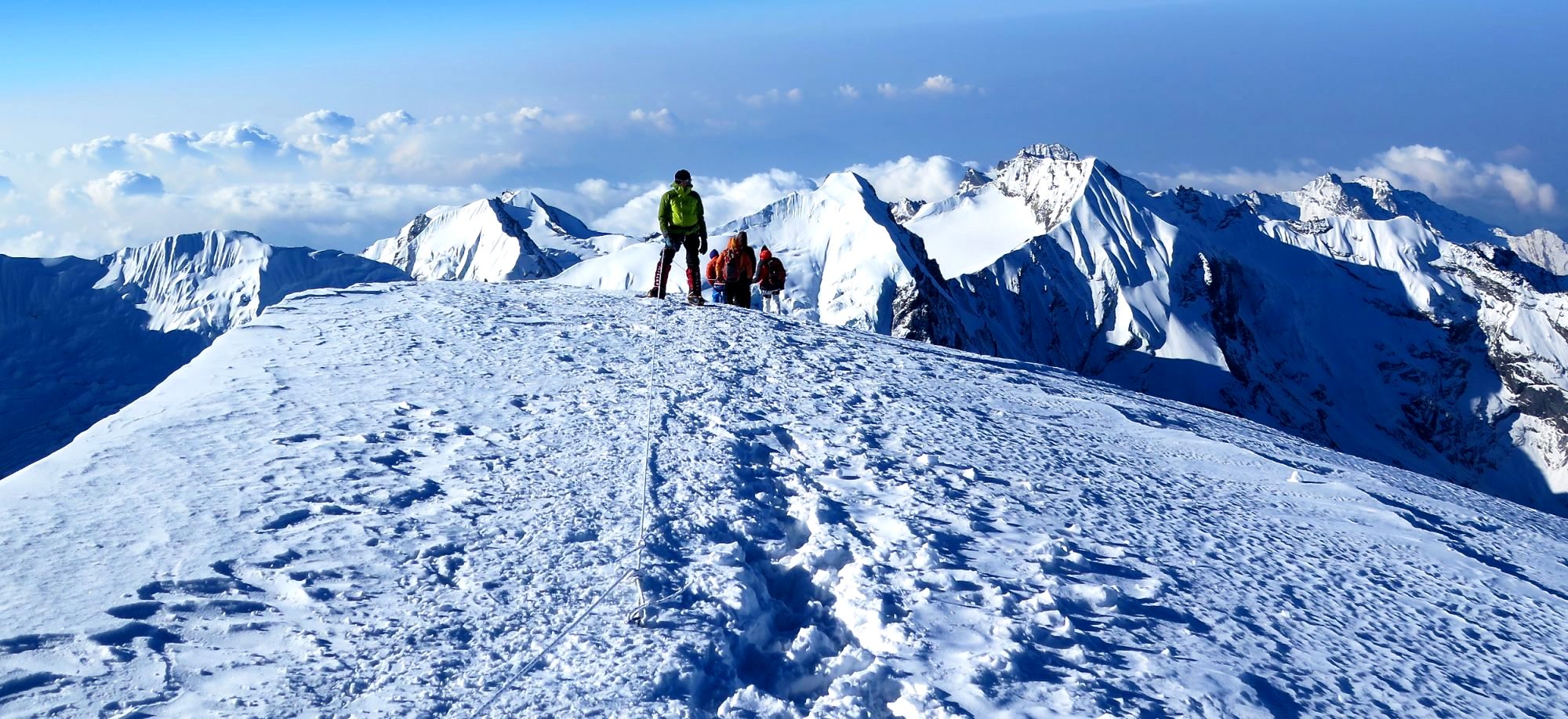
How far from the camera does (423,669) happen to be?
250 inches

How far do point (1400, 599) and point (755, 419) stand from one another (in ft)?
25.1

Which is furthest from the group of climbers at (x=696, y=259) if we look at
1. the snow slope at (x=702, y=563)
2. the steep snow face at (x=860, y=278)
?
the steep snow face at (x=860, y=278)

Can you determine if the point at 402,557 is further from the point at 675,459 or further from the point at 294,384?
the point at 294,384

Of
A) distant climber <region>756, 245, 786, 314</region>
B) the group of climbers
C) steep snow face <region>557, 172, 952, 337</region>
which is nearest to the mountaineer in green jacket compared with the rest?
the group of climbers

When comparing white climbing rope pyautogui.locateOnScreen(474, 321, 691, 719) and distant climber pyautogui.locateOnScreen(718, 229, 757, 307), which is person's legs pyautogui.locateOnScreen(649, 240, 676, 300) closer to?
distant climber pyautogui.locateOnScreen(718, 229, 757, 307)

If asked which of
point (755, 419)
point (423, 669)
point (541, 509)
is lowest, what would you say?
point (423, 669)

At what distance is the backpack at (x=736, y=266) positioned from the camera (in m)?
24.8

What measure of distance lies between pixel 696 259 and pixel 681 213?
3.88 feet

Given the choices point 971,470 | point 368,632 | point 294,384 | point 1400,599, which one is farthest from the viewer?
point 294,384

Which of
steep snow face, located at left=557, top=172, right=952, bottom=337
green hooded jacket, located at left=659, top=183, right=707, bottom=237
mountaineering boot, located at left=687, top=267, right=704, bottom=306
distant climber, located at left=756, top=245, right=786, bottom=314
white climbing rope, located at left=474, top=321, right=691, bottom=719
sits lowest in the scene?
white climbing rope, located at left=474, top=321, right=691, bottom=719

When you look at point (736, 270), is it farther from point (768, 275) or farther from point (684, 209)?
point (684, 209)

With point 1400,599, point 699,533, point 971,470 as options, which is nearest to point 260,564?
point 699,533

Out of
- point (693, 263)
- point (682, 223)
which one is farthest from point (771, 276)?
point (682, 223)

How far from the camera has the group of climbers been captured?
71.1 ft
